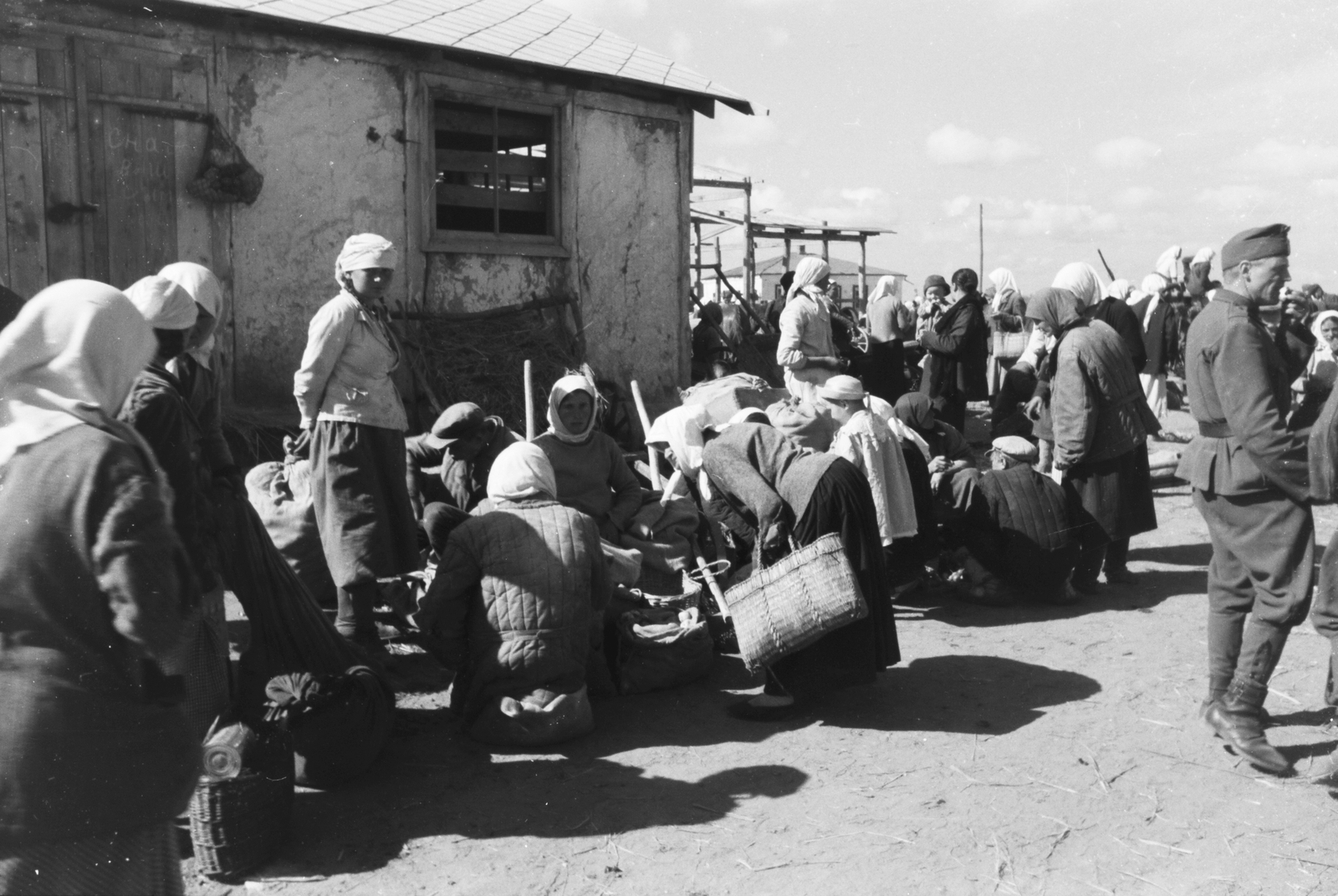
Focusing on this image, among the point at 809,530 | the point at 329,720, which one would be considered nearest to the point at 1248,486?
the point at 809,530

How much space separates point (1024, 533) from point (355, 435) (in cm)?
375

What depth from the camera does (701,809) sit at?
4113 millimetres

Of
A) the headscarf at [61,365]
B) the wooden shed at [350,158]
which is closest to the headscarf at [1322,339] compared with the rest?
the wooden shed at [350,158]

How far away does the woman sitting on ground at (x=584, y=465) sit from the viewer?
6086mm

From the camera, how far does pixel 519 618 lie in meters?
4.63

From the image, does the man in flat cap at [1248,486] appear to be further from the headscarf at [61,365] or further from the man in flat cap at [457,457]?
the headscarf at [61,365]

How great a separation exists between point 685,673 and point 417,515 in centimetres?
197

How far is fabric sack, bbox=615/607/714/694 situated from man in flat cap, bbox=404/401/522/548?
127 centimetres

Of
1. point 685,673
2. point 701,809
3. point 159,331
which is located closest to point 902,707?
point 685,673

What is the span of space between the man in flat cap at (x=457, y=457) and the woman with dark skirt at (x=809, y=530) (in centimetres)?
174

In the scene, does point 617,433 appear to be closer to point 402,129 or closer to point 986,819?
point 402,129

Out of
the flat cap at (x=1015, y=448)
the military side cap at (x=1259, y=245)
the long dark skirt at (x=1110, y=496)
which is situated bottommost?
the long dark skirt at (x=1110, y=496)

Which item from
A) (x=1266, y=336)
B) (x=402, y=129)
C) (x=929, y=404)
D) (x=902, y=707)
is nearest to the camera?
(x=1266, y=336)

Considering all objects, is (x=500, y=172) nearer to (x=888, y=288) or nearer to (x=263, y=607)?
(x=888, y=288)
